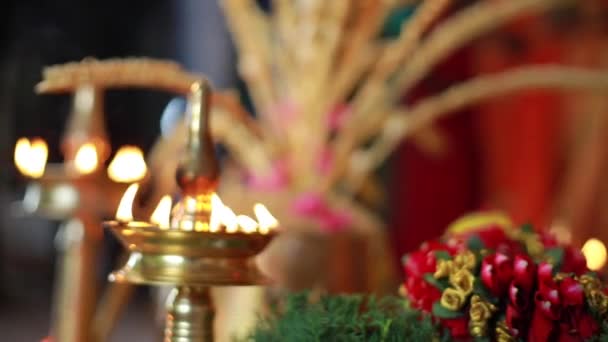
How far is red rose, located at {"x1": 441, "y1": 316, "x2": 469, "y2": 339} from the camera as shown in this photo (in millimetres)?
526

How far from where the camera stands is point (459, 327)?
1.73ft

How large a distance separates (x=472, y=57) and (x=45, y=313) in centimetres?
106

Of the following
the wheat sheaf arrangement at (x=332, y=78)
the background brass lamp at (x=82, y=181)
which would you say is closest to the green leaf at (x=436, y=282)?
the background brass lamp at (x=82, y=181)

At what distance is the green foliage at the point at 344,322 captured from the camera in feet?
1.65

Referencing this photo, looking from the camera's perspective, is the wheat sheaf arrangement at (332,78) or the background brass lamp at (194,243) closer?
the background brass lamp at (194,243)

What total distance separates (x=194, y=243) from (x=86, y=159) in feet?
0.93

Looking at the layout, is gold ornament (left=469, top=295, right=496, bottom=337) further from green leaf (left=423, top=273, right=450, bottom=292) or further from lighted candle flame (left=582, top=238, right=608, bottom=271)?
lighted candle flame (left=582, top=238, right=608, bottom=271)

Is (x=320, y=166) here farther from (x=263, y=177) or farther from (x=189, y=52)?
(x=189, y=52)

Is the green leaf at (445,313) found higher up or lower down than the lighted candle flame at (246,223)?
lower down

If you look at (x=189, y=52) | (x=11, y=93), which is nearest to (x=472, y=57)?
(x=189, y=52)

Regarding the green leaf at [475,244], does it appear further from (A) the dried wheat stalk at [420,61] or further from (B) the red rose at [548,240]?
(A) the dried wheat stalk at [420,61]

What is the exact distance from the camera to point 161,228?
49cm

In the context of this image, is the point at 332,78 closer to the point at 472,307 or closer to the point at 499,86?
the point at 499,86

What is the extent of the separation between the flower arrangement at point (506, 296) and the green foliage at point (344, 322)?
0.01 m
